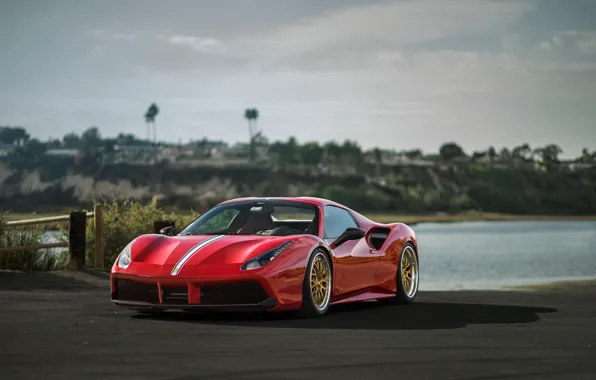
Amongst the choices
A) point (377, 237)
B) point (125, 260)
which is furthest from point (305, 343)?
point (377, 237)

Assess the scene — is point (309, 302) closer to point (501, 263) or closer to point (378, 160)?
point (501, 263)

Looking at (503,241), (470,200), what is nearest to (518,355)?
(503,241)

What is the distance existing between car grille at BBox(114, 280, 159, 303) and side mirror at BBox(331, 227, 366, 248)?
244cm

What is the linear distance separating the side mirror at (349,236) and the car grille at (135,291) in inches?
95.9

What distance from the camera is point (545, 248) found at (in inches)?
2245

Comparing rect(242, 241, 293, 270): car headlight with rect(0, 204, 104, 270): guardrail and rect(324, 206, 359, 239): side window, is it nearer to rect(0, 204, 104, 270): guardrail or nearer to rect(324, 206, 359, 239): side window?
rect(324, 206, 359, 239): side window

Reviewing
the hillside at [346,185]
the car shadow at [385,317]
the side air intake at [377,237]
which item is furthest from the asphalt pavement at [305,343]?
the hillside at [346,185]

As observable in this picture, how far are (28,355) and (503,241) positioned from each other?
60738mm

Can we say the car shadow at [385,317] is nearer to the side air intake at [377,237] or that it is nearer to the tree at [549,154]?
the side air intake at [377,237]

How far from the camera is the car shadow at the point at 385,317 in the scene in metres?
12.0

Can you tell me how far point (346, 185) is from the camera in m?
136

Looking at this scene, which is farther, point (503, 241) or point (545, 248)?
point (503, 241)

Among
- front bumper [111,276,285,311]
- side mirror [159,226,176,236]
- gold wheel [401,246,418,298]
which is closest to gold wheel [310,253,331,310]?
front bumper [111,276,285,311]

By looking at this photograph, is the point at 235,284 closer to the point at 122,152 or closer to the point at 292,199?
the point at 292,199
